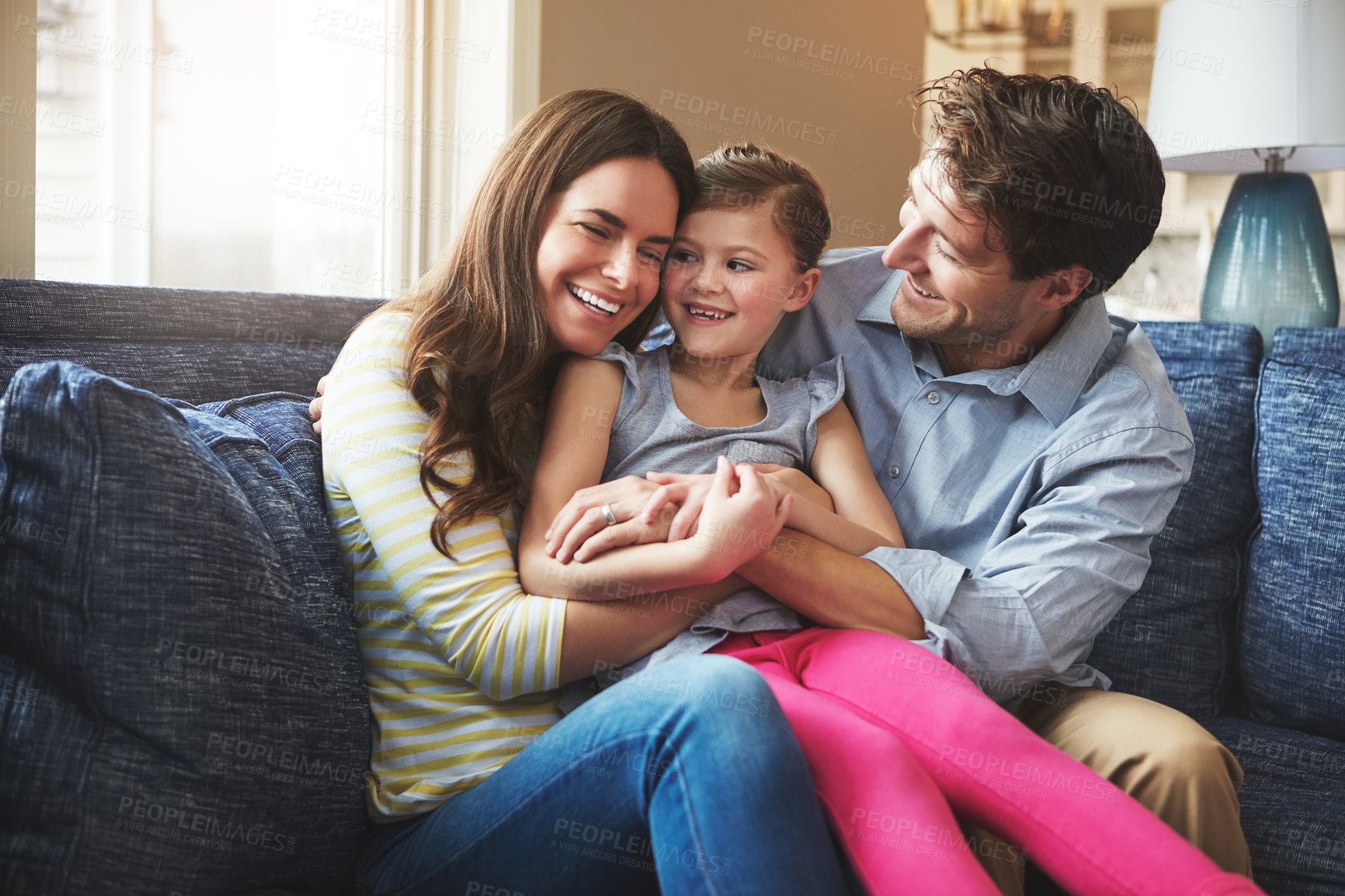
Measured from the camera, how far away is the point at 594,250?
119 cm

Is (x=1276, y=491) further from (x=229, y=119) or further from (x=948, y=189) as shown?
(x=229, y=119)

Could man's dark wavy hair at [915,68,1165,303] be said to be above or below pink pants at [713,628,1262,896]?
above

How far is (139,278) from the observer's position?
1.70 m

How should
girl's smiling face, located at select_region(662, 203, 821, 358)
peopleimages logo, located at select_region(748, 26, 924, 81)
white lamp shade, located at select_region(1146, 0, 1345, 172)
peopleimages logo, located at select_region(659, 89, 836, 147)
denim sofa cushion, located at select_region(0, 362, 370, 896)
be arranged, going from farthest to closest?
peopleimages logo, located at select_region(748, 26, 924, 81) < peopleimages logo, located at select_region(659, 89, 836, 147) < white lamp shade, located at select_region(1146, 0, 1345, 172) < girl's smiling face, located at select_region(662, 203, 821, 358) < denim sofa cushion, located at select_region(0, 362, 370, 896)

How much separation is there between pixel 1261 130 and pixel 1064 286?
32.9 inches

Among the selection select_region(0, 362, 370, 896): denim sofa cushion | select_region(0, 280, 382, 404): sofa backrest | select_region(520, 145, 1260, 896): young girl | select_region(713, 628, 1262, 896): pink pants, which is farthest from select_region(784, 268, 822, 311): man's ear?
select_region(0, 362, 370, 896): denim sofa cushion

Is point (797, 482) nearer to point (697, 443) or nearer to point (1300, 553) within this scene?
point (697, 443)

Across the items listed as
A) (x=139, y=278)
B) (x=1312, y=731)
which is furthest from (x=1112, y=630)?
(x=139, y=278)

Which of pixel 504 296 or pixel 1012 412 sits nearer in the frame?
pixel 504 296

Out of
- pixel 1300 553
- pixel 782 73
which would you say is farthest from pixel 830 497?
pixel 782 73

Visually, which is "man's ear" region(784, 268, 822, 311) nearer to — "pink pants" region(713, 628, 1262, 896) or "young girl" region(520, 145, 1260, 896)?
"young girl" region(520, 145, 1260, 896)

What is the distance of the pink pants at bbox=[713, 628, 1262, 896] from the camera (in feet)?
2.93

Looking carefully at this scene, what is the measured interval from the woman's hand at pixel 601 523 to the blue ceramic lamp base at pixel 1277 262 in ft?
4.84

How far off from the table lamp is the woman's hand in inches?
57.7
